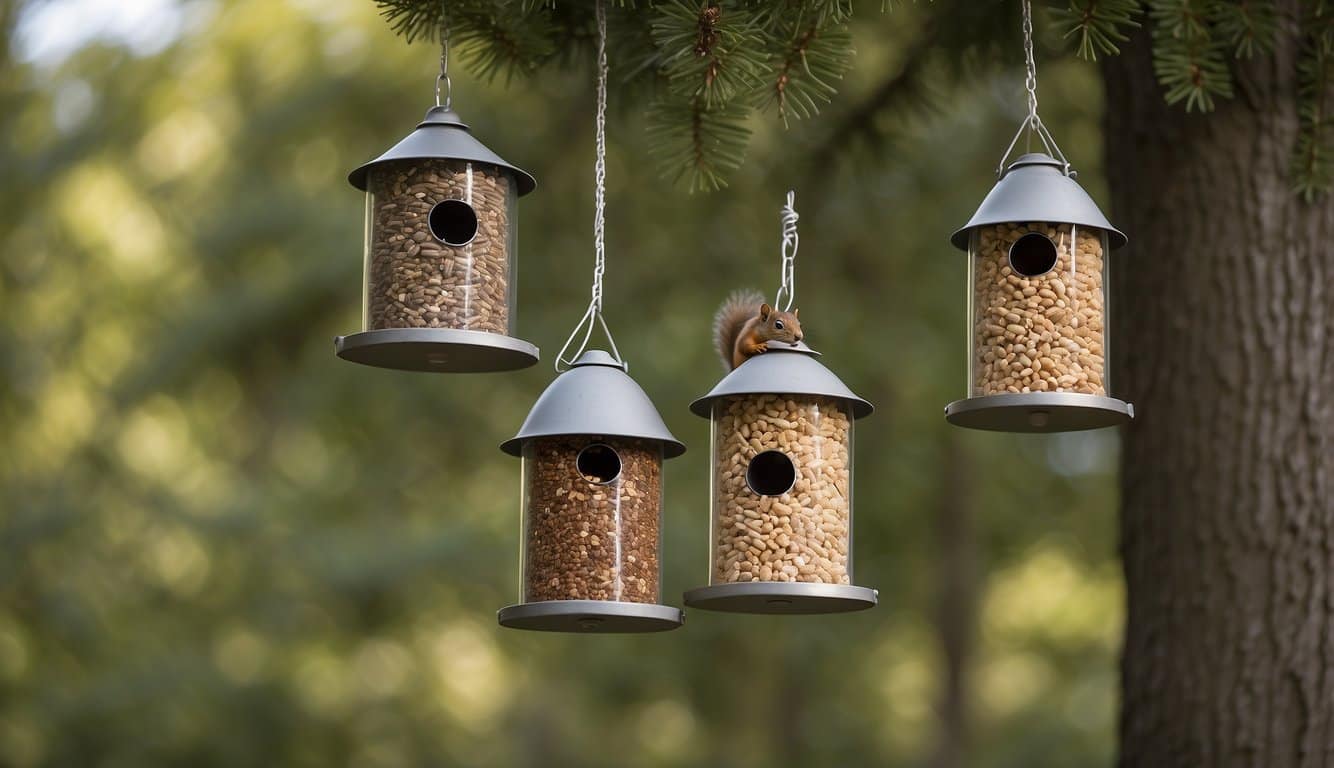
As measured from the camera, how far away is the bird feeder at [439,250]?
3840 mm

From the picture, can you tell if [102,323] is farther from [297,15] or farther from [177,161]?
[297,15]

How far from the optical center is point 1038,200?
375 centimetres

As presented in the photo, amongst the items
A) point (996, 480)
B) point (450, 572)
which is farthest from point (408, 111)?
point (996, 480)

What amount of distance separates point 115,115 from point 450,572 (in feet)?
15.9

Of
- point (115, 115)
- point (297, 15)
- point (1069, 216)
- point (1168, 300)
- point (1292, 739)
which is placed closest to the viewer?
point (1069, 216)

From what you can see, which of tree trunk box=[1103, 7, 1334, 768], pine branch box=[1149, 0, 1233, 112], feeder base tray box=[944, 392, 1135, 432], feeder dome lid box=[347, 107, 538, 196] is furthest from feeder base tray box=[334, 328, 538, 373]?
tree trunk box=[1103, 7, 1334, 768]

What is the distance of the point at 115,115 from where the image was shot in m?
14.2

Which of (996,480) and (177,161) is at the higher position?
(177,161)

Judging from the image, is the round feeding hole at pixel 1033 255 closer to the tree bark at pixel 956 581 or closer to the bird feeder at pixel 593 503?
the bird feeder at pixel 593 503

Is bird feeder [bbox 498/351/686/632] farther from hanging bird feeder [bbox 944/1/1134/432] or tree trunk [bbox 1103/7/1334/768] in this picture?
tree trunk [bbox 1103/7/1334/768]

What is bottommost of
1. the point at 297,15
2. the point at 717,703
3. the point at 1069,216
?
the point at 717,703

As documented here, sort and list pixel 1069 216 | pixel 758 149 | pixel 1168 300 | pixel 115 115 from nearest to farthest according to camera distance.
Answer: pixel 1069 216
pixel 1168 300
pixel 758 149
pixel 115 115

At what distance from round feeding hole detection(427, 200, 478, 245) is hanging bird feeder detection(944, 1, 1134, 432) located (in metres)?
1.17

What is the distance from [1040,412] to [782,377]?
583 millimetres
